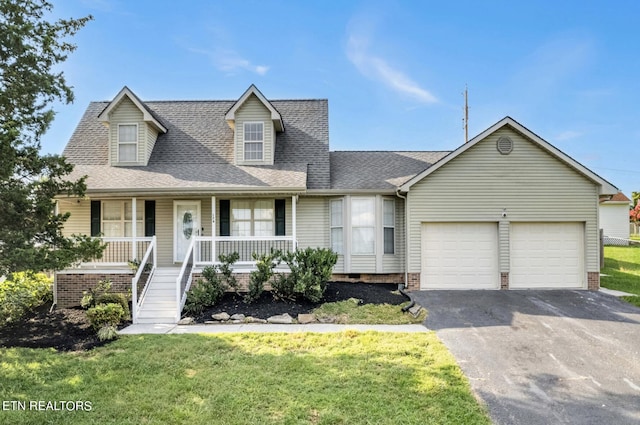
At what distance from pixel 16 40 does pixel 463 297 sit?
1163 centimetres

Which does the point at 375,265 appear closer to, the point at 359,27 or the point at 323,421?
the point at 323,421

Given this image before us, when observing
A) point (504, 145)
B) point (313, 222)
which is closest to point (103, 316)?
point (313, 222)

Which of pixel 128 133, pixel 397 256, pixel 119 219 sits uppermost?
pixel 128 133

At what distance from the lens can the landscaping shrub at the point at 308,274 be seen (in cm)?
923

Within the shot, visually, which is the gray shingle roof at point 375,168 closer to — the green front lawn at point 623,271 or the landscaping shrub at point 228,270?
the landscaping shrub at point 228,270

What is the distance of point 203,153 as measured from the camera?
1294 centimetres

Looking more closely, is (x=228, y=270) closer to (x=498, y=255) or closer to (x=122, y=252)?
(x=122, y=252)

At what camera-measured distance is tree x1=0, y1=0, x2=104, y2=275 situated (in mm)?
6125

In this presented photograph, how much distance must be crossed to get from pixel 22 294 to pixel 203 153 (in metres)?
6.83

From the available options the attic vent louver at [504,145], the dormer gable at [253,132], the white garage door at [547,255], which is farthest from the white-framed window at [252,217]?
the white garage door at [547,255]

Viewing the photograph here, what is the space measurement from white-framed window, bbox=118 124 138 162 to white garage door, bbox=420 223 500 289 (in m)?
10.6

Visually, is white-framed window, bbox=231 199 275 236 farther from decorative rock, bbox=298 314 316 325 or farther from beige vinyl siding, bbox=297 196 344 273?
decorative rock, bbox=298 314 316 325

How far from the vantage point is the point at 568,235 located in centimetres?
1094

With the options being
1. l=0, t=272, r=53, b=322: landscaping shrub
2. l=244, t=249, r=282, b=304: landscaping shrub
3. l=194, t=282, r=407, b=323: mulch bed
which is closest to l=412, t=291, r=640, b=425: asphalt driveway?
l=194, t=282, r=407, b=323: mulch bed
